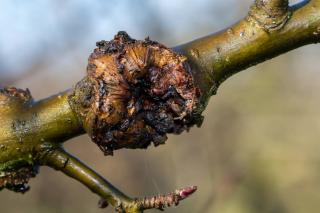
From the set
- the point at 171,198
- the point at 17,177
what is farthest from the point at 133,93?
the point at 17,177

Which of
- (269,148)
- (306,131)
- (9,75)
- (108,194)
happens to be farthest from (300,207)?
(108,194)

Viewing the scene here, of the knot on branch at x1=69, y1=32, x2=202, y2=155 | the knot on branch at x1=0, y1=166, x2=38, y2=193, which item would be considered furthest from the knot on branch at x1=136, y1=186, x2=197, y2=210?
the knot on branch at x1=0, y1=166, x2=38, y2=193

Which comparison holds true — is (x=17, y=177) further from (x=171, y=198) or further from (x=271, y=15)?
(x=271, y=15)

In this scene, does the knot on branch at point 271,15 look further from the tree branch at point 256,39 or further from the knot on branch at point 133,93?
the knot on branch at point 133,93

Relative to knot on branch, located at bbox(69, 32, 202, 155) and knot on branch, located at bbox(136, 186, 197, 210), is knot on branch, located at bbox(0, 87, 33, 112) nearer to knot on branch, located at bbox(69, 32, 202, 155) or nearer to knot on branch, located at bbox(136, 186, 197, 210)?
knot on branch, located at bbox(69, 32, 202, 155)

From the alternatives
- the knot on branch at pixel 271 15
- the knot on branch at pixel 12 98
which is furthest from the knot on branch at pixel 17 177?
the knot on branch at pixel 271 15
